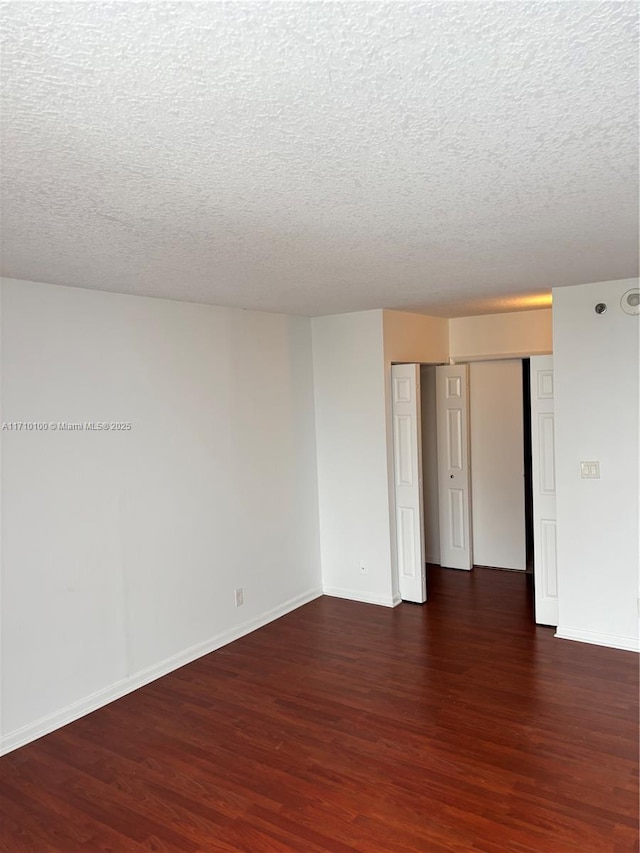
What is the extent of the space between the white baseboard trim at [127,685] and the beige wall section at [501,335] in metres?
2.88

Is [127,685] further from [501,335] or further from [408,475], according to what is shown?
[501,335]

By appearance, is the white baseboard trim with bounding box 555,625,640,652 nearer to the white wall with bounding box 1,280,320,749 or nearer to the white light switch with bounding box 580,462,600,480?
the white light switch with bounding box 580,462,600,480

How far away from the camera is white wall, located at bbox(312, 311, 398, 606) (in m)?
5.06

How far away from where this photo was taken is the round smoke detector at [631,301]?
396 cm

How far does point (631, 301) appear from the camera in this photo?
156 inches

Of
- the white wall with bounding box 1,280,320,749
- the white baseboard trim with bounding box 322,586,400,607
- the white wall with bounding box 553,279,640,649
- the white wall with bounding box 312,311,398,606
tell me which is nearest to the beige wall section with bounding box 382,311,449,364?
the white wall with bounding box 312,311,398,606

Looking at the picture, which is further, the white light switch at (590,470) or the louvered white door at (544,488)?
the louvered white door at (544,488)

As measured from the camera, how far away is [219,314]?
4.46 meters

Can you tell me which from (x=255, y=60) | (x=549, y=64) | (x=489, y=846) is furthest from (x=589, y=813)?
(x=255, y=60)

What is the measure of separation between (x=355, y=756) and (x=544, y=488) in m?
2.38

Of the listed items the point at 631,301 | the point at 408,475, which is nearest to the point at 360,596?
the point at 408,475

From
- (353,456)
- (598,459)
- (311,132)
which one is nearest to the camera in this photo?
(311,132)

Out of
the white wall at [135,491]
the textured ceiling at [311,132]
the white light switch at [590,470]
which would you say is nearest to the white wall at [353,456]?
the white wall at [135,491]

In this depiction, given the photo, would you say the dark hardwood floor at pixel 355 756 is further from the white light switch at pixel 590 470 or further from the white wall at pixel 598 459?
the white light switch at pixel 590 470
